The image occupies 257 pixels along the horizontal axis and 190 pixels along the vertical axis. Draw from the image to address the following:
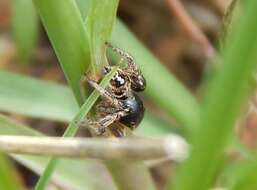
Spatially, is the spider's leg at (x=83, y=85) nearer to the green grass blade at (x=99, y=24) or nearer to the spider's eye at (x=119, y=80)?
the green grass blade at (x=99, y=24)

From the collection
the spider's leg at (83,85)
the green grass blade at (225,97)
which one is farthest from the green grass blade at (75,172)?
the green grass blade at (225,97)

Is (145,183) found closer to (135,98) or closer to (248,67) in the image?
(135,98)

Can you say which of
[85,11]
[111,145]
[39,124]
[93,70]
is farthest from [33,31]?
[111,145]

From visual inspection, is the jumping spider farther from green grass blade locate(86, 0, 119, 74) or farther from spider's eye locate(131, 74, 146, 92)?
green grass blade locate(86, 0, 119, 74)

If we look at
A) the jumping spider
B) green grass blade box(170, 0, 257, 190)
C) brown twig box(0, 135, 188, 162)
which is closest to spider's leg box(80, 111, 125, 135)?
the jumping spider

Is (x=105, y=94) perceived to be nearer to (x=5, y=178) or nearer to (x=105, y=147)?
(x=5, y=178)
